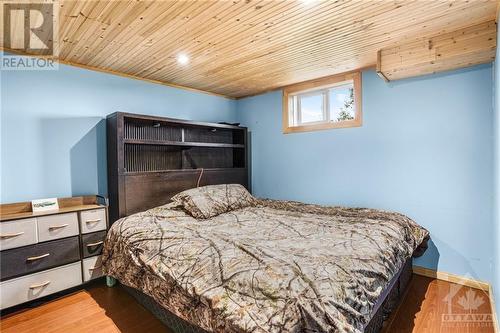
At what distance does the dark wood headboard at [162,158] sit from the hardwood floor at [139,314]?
84 centimetres

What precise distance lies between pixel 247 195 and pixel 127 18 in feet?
7.34

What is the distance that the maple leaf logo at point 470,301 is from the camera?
213 centimetres

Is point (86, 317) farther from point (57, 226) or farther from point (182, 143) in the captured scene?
point (182, 143)

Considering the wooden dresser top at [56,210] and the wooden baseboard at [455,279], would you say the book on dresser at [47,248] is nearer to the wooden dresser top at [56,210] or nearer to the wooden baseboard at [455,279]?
the wooden dresser top at [56,210]

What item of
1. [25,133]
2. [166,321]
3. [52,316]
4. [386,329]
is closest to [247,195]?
[166,321]

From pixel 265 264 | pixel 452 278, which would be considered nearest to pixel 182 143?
pixel 265 264

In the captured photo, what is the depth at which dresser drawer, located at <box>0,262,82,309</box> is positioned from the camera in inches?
81.9

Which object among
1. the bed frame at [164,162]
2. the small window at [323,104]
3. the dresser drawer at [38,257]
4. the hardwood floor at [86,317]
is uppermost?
the small window at [323,104]

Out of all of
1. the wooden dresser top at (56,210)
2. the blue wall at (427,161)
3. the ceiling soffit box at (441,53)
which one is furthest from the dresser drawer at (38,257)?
the ceiling soffit box at (441,53)

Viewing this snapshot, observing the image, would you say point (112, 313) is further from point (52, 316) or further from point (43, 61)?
point (43, 61)

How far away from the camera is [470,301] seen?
220 cm

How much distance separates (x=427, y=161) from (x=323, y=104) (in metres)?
1.41

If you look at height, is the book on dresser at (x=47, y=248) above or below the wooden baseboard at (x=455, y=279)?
above

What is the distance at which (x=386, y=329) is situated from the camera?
187 centimetres
